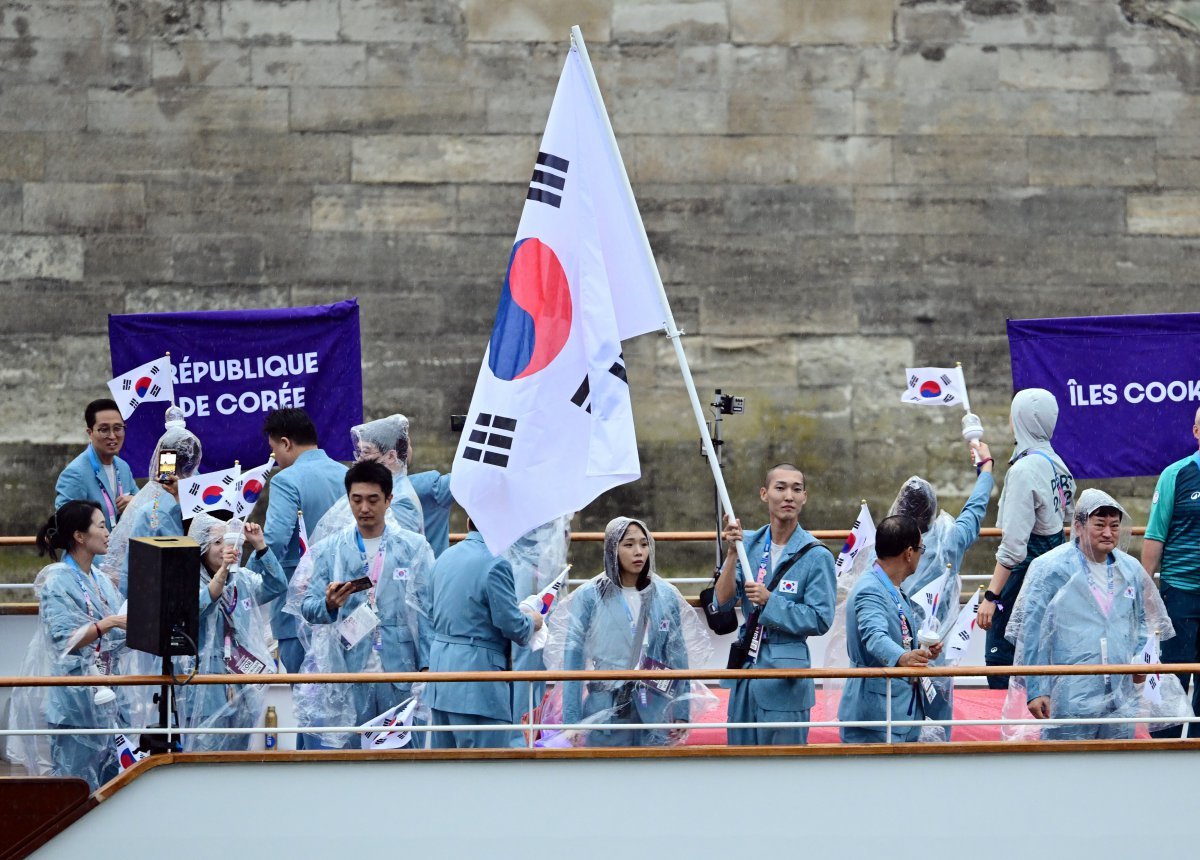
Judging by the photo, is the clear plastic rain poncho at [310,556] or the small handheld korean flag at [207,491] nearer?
the clear plastic rain poncho at [310,556]

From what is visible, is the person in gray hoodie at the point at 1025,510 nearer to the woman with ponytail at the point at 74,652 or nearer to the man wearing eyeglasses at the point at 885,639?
the man wearing eyeglasses at the point at 885,639

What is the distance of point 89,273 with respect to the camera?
10742mm

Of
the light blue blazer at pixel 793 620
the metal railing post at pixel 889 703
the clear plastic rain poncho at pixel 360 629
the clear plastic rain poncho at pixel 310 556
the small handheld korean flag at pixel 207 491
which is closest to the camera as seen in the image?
the metal railing post at pixel 889 703

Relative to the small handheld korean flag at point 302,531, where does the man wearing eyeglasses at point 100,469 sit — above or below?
above

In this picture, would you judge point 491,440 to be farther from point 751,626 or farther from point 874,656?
point 874,656

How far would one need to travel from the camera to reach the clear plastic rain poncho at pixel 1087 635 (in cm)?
647

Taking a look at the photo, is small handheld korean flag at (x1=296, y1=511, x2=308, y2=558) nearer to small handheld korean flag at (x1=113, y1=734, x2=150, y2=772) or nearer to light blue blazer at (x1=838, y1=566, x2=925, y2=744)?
small handheld korean flag at (x1=113, y1=734, x2=150, y2=772)

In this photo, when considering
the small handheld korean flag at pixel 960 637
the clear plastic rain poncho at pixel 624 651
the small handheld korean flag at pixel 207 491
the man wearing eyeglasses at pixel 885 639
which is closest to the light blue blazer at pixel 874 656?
the man wearing eyeglasses at pixel 885 639

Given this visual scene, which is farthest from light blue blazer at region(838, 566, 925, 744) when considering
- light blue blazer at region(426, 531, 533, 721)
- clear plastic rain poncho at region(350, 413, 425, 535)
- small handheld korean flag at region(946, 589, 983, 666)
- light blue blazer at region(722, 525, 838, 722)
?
clear plastic rain poncho at region(350, 413, 425, 535)

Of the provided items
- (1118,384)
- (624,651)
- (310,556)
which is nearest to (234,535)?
(310,556)

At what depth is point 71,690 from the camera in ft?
21.8

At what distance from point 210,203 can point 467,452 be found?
17.1 feet

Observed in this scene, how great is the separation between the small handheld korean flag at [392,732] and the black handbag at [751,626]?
4.17 feet

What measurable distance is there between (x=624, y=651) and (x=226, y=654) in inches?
65.3
